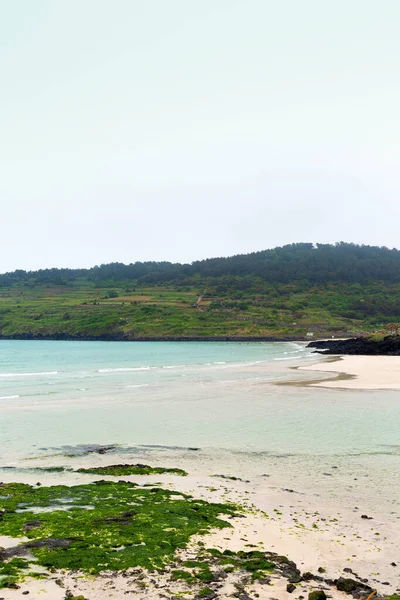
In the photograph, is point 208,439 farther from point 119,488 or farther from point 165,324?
point 165,324

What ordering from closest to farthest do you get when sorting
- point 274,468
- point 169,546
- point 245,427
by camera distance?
point 169,546, point 274,468, point 245,427

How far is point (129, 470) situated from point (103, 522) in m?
6.70

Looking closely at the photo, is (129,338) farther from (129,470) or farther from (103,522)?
(103,522)

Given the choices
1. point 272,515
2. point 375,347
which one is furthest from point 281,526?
point 375,347

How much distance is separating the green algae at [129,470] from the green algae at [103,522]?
1701 millimetres

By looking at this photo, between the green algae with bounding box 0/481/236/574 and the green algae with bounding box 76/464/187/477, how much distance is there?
1.70m

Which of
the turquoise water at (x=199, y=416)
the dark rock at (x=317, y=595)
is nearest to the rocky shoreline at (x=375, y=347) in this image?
the turquoise water at (x=199, y=416)

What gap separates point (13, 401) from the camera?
1662 inches

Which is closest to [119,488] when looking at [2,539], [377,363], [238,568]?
[2,539]

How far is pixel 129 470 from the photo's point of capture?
21.7m

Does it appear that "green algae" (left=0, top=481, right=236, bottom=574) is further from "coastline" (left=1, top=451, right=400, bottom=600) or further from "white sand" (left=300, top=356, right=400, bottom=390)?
"white sand" (left=300, top=356, right=400, bottom=390)

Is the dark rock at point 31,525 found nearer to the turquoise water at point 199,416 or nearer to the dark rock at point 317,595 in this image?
the dark rock at point 317,595

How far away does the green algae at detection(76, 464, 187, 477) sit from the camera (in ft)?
70.1

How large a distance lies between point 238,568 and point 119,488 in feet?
25.8
